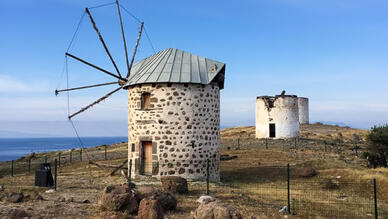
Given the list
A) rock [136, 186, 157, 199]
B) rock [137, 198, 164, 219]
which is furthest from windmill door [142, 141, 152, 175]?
rock [137, 198, 164, 219]

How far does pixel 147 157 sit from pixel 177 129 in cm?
227

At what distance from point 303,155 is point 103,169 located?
610 inches

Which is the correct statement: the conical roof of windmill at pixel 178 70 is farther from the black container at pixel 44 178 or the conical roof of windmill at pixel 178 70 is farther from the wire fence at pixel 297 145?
the wire fence at pixel 297 145

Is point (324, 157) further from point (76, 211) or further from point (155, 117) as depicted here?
point (76, 211)

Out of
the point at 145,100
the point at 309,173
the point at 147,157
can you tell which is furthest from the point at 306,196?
the point at 145,100

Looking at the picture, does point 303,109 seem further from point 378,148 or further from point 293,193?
point 293,193

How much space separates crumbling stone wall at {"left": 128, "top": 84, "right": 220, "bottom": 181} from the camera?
54.5 feet

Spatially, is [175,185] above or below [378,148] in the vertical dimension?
below

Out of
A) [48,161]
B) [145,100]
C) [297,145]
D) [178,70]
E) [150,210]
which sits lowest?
[48,161]

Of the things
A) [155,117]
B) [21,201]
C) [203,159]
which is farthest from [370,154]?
[21,201]

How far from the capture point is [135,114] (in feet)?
57.8

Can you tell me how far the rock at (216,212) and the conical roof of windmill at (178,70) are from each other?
9269mm

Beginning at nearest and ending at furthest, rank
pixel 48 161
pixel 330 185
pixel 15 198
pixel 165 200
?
pixel 165 200, pixel 15 198, pixel 330 185, pixel 48 161

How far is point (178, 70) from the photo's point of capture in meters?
17.5
